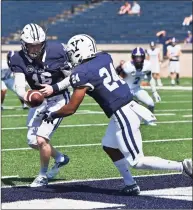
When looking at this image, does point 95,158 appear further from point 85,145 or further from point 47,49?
point 47,49

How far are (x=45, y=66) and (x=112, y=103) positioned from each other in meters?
1.17

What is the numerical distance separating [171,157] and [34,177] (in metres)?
2.13

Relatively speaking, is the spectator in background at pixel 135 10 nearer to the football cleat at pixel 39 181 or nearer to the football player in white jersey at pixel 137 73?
the football player in white jersey at pixel 137 73

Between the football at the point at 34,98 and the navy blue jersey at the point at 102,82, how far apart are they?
0.54 metres

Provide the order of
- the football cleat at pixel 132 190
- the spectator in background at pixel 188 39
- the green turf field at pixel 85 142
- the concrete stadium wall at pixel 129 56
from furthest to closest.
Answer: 1. the spectator in background at pixel 188 39
2. the concrete stadium wall at pixel 129 56
3. the green turf field at pixel 85 142
4. the football cleat at pixel 132 190

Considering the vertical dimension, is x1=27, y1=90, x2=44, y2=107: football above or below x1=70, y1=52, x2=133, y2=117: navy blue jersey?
below

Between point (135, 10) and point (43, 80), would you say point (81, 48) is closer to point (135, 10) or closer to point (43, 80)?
point (43, 80)

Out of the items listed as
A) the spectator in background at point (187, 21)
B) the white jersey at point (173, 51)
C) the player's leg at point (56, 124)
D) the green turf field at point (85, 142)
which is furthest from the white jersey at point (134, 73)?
the spectator in background at point (187, 21)

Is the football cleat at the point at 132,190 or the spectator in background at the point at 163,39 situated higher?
the football cleat at the point at 132,190

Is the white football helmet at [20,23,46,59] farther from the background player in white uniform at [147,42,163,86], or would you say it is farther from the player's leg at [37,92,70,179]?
the background player in white uniform at [147,42,163,86]

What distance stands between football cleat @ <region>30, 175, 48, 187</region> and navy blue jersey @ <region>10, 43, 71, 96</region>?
900mm

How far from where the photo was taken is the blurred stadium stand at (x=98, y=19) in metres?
32.6

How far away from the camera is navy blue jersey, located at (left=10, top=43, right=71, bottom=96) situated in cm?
764

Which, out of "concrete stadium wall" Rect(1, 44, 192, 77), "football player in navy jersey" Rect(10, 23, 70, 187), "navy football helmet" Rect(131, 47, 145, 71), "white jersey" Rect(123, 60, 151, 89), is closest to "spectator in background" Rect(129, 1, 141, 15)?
"concrete stadium wall" Rect(1, 44, 192, 77)
